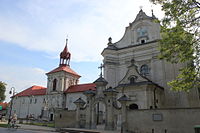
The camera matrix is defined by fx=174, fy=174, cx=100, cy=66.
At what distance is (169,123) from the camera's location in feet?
46.9

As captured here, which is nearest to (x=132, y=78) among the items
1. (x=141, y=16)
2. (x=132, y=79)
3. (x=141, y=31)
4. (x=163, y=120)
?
(x=132, y=79)

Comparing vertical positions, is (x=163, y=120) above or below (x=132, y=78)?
below

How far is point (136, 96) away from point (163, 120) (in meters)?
7.19

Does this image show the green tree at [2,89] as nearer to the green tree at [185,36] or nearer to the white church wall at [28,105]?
the white church wall at [28,105]

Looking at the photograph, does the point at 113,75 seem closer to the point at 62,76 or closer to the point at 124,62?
the point at 124,62

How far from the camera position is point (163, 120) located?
47.8ft

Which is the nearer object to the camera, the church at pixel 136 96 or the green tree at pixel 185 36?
the green tree at pixel 185 36

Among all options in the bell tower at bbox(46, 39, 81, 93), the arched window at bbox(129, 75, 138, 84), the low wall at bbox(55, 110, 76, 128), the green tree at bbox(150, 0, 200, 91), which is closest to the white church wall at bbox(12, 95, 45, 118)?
the bell tower at bbox(46, 39, 81, 93)

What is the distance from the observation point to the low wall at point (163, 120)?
44.6 feet

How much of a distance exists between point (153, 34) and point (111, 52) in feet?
25.0

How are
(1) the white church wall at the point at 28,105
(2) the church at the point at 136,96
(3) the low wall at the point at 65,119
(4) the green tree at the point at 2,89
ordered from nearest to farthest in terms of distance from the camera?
1. (2) the church at the point at 136,96
2. (3) the low wall at the point at 65,119
3. (4) the green tree at the point at 2,89
4. (1) the white church wall at the point at 28,105

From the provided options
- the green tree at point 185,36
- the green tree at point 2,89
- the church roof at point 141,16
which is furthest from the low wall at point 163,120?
the green tree at point 2,89

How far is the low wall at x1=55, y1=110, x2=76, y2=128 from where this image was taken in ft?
66.7

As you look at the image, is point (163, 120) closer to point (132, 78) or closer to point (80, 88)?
point (132, 78)
